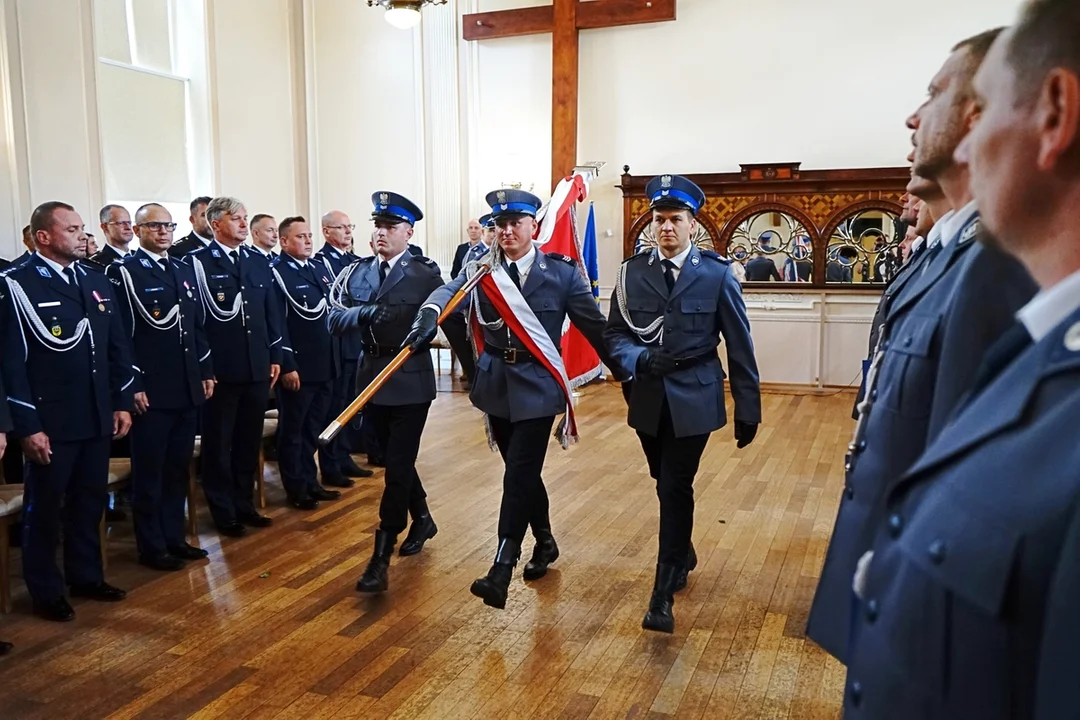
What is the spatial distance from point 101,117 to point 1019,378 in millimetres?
8038

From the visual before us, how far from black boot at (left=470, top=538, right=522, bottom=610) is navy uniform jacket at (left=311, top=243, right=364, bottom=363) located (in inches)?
88.0

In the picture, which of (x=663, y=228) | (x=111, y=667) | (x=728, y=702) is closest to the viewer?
(x=728, y=702)

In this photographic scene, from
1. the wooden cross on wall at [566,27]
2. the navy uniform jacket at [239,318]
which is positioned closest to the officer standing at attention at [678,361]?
the navy uniform jacket at [239,318]

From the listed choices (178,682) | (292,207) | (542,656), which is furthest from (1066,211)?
(292,207)

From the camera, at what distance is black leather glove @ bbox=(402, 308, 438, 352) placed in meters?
3.22

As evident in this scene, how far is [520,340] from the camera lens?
3303 millimetres

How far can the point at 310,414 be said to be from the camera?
4.96 m

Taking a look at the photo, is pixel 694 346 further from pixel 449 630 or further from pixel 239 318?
pixel 239 318

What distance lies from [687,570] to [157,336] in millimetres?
2485

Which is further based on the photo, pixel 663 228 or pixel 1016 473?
pixel 663 228

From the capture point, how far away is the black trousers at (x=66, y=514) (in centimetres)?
321

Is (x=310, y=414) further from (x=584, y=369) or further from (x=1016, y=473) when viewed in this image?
(x=1016, y=473)

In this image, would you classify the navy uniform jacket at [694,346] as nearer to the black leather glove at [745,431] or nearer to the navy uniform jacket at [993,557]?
the black leather glove at [745,431]

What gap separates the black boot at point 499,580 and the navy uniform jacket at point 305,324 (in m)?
2.06
